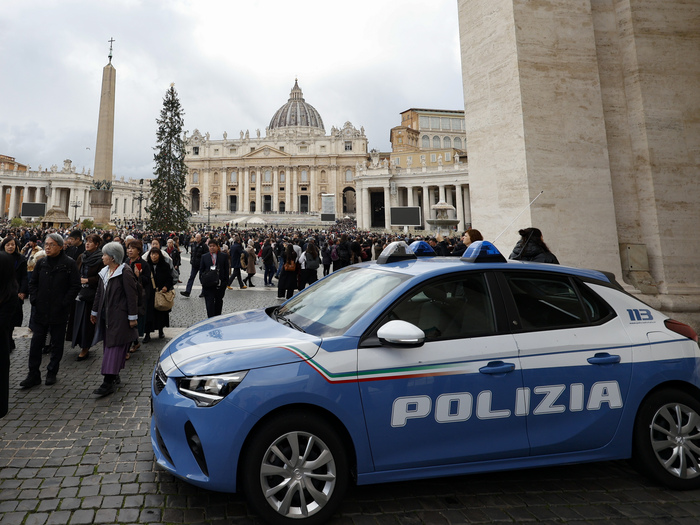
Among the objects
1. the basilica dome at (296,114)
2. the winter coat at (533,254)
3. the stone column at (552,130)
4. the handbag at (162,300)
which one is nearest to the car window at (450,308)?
the winter coat at (533,254)

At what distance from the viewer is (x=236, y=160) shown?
85.8 m

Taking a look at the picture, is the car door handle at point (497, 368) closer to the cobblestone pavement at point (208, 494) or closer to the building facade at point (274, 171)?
the cobblestone pavement at point (208, 494)

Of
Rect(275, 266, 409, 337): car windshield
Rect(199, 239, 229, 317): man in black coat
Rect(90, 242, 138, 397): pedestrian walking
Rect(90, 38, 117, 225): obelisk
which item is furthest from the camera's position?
Rect(90, 38, 117, 225): obelisk

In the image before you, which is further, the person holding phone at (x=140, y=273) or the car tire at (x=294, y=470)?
the person holding phone at (x=140, y=273)

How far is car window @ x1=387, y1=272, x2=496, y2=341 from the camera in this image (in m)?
2.41

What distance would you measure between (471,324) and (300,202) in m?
85.6

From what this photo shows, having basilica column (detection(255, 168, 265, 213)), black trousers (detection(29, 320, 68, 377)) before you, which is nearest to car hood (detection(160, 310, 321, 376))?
black trousers (detection(29, 320, 68, 377))

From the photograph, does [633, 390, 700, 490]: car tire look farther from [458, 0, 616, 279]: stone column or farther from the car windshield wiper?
[458, 0, 616, 279]: stone column

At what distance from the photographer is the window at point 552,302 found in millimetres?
2541

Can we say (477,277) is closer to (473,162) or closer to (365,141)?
(473,162)

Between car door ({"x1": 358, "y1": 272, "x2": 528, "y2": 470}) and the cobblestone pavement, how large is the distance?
300 millimetres

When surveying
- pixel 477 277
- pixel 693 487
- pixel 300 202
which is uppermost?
pixel 300 202

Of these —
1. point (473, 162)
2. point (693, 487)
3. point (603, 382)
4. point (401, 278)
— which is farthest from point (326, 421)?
point (473, 162)

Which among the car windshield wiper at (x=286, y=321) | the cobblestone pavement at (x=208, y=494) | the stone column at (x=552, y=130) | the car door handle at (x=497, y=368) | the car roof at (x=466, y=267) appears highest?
the stone column at (x=552, y=130)
